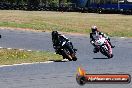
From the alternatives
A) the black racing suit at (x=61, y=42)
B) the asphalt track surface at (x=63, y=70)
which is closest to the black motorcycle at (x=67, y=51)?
the black racing suit at (x=61, y=42)

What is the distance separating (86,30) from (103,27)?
161 inches

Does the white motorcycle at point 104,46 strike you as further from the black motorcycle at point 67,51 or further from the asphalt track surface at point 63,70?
the black motorcycle at point 67,51

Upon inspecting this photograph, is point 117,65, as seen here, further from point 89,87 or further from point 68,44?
point 89,87

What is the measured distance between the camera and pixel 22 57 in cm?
2180

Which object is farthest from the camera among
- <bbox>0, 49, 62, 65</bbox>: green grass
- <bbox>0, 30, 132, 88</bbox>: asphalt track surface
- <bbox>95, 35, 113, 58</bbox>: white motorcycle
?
<bbox>95, 35, 113, 58</bbox>: white motorcycle

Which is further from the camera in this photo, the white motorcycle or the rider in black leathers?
the white motorcycle

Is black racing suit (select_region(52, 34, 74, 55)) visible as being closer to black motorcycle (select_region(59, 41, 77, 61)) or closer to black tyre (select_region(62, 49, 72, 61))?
black motorcycle (select_region(59, 41, 77, 61))

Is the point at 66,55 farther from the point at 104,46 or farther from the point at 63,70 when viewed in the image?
the point at 63,70

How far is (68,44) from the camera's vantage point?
69.2 feet

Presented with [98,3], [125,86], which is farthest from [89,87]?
[98,3]

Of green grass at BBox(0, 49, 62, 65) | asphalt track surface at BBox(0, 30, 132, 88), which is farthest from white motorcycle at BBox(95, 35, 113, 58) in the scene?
green grass at BBox(0, 49, 62, 65)

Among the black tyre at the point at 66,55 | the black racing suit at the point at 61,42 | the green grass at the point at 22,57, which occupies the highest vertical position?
the black racing suit at the point at 61,42

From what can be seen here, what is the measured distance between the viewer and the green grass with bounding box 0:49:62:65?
67.5 feet

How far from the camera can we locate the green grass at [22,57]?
67.5 ft
